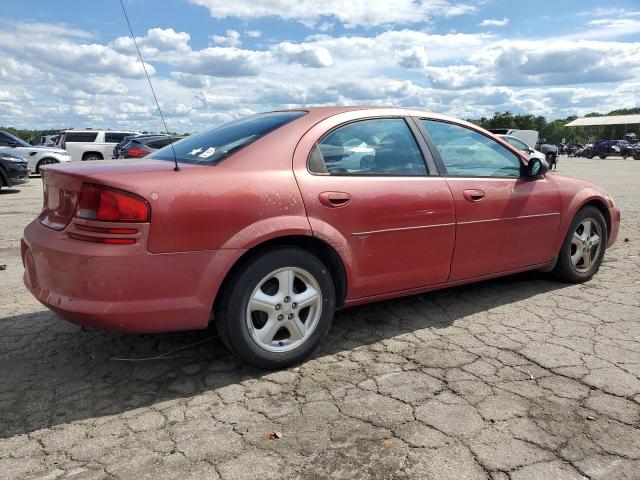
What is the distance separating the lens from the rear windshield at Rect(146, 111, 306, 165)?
3.22 meters

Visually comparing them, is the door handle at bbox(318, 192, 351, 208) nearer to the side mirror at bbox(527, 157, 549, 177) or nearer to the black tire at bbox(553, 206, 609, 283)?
the side mirror at bbox(527, 157, 549, 177)

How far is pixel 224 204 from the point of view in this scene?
9.27ft

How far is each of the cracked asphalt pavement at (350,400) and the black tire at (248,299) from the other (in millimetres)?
116

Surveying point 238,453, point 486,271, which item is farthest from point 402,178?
point 238,453

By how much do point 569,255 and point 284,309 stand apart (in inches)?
116

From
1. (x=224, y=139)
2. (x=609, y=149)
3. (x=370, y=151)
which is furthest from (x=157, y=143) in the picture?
(x=609, y=149)

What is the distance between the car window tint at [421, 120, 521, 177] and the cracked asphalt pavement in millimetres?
1093

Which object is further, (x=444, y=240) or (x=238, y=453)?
(x=444, y=240)

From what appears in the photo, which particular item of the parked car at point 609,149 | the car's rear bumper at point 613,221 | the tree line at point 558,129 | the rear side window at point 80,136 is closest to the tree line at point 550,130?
the tree line at point 558,129

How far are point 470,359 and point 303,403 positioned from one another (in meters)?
1.15

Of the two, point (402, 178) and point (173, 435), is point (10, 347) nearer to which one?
point (173, 435)

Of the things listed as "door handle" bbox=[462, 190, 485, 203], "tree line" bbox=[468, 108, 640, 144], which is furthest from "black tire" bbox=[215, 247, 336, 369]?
"tree line" bbox=[468, 108, 640, 144]

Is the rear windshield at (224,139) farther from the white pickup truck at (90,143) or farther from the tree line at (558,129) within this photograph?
the tree line at (558,129)

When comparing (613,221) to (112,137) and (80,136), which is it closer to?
(112,137)
